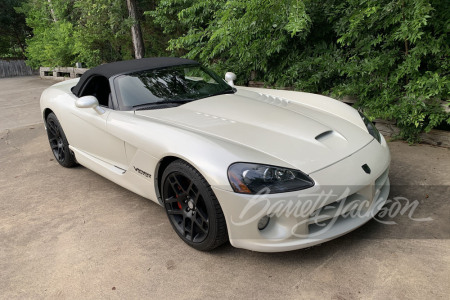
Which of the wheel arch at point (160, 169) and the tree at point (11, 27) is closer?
the wheel arch at point (160, 169)

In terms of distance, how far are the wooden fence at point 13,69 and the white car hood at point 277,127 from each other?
23133 mm

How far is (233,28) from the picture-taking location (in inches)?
220

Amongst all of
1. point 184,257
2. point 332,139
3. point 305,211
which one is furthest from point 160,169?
point 332,139

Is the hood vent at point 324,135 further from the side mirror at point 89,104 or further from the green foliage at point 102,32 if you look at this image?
the green foliage at point 102,32

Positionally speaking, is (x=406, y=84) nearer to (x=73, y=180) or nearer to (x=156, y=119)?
(x=156, y=119)

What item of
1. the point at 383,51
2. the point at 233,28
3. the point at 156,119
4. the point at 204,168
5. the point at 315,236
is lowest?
the point at 315,236

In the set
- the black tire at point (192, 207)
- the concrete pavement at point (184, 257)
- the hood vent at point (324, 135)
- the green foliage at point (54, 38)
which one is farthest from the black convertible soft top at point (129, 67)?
the green foliage at point (54, 38)

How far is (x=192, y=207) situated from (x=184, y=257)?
0.37 meters

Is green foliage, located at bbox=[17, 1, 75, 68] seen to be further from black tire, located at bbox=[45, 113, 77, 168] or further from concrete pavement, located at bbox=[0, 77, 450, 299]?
concrete pavement, located at bbox=[0, 77, 450, 299]

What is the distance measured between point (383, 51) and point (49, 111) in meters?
4.50

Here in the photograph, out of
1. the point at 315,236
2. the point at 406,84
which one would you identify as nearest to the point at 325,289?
the point at 315,236

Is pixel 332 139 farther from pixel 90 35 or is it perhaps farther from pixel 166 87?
pixel 90 35

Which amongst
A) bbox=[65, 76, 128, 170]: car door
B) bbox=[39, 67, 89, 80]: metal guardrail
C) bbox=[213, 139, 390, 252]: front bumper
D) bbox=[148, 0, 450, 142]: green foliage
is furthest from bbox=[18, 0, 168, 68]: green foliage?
bbox=[213, 139, 390, 252]: front bumper

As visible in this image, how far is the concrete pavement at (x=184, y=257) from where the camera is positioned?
7.34ft
